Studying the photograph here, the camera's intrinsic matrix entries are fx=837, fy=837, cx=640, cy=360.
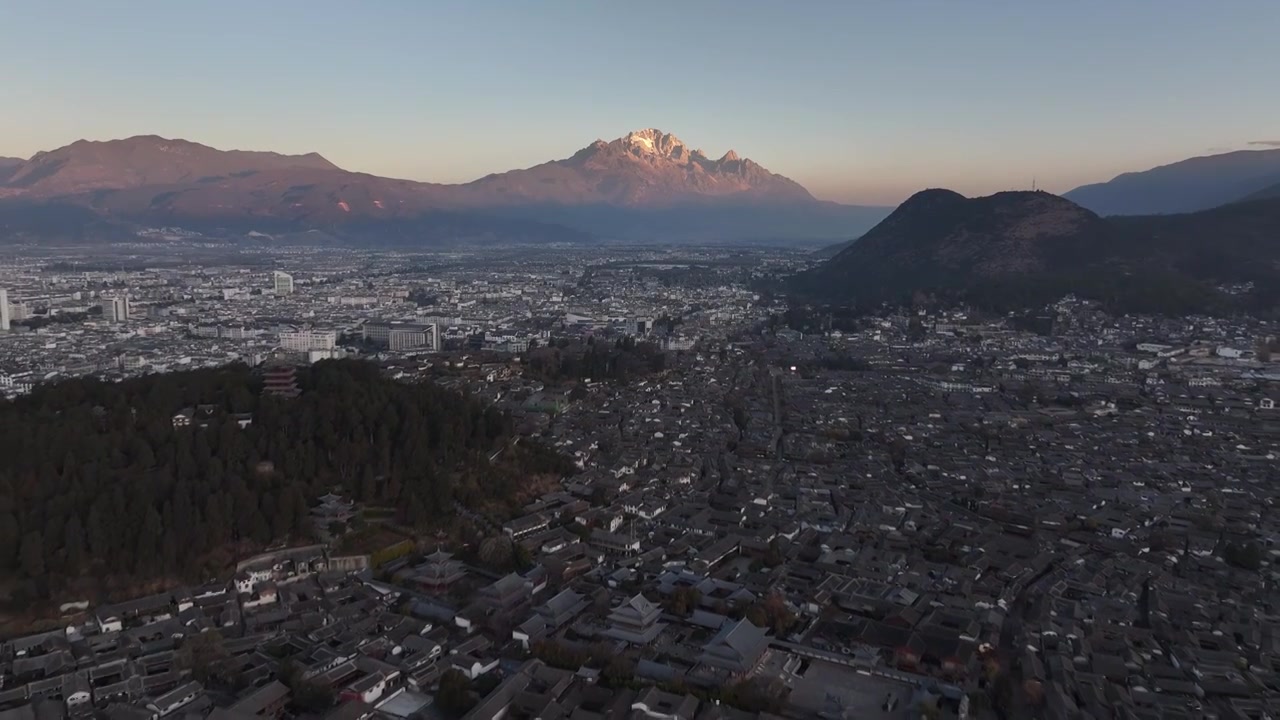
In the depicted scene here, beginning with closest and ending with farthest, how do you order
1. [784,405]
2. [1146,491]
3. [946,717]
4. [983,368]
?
[946,717]
[1146,491]
[784,405]
[983,368]

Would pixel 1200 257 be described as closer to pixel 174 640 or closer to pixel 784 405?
pixel 784 405

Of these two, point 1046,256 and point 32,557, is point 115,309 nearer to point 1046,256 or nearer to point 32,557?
point 32,557

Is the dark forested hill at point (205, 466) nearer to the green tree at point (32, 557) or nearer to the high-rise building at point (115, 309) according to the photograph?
the green tree at point (32, 557)

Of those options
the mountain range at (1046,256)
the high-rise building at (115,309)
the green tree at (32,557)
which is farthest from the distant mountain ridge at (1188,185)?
the green tree at (32,557)

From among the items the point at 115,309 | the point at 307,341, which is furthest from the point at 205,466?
the point at 115,309

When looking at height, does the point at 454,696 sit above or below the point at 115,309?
below

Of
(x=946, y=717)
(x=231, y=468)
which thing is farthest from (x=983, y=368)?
(x=231, y=468)
